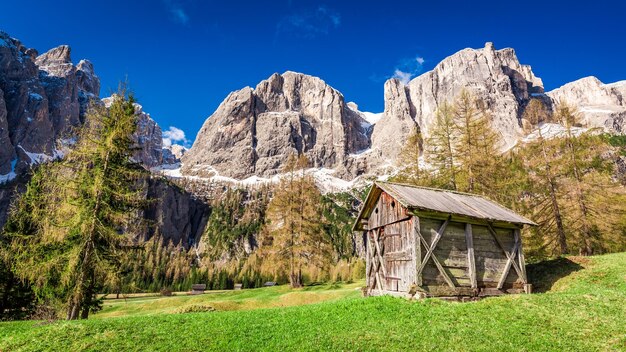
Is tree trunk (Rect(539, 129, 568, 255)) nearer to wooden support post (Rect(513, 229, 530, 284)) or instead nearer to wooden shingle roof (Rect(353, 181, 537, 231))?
wooden shingle roof (Rect(353, 181, 537, 231))

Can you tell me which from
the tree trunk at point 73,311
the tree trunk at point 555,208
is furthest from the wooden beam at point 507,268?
the tree trunk at point 73,311

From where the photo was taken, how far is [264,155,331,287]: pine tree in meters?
38.4

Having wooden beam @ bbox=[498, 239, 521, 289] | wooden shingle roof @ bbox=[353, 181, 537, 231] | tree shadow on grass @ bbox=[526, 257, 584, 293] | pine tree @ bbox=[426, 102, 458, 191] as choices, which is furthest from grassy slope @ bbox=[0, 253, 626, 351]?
pine tree @ bbox=[426, 102, 458, 191]

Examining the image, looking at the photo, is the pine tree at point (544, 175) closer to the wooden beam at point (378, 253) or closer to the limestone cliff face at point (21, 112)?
the wooden beam at point (378, 253)

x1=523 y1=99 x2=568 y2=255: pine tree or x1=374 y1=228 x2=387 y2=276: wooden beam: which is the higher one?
x1=523 y1=99 x2=568 y2=255: pine tree

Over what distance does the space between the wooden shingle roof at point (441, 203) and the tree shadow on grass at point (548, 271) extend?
412 centimetres

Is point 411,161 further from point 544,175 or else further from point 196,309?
point 196,309

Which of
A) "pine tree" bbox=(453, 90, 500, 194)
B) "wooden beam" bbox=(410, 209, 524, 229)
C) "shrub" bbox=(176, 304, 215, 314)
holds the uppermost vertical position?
"pine tree" bbox=(453, 90, 500, 194)

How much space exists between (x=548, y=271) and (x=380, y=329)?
16231 millimetres

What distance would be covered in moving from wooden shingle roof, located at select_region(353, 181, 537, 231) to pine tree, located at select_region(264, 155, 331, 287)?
55.6 feet

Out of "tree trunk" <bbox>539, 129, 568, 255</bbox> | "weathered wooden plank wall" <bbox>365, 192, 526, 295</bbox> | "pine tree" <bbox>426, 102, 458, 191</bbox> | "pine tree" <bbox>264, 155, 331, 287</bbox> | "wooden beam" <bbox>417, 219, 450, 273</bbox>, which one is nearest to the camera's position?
"wooden beam" <bbox>417, 219, 450, 273</bbox>

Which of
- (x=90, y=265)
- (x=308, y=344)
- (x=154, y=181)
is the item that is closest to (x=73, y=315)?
(x=90, y=265)

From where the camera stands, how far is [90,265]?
1803 cm

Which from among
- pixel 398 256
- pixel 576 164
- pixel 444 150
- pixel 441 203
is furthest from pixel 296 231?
pixel 576 164
